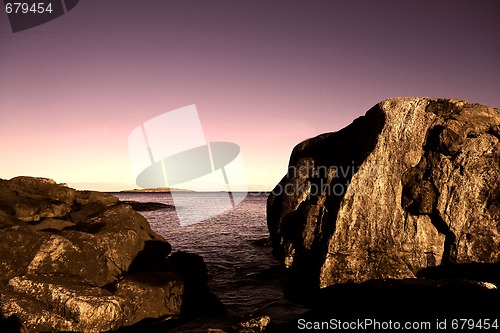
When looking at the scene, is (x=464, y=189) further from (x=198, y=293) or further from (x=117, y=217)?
(x=117, y=217)

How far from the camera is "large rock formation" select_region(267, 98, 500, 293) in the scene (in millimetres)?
13869

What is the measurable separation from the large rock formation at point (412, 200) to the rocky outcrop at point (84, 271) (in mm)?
6963

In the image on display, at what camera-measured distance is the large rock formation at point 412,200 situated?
13.9 metres

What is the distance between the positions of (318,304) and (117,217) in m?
12.0

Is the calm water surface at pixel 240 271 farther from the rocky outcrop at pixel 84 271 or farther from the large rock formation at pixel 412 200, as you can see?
the large rock formation at pixel 412 200

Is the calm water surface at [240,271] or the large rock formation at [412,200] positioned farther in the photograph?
the calm water surface at [240,271]

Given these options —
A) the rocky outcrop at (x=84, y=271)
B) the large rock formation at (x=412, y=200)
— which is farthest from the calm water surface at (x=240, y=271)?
the large rock formation at (x=412, y=200)

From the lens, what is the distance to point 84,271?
43.8ft

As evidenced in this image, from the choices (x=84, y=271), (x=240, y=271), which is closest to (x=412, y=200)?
(x=240, y=271)

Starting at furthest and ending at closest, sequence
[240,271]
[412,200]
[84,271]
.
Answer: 1. [240,271]
2. [412,200]
3. [84,271]

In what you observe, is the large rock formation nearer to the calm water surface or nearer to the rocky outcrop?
the calm water surface

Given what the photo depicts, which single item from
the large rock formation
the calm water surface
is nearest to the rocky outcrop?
the calm water surface

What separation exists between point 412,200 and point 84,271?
15450 millimetres

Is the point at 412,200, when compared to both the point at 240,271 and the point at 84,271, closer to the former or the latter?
the point at 240,271
